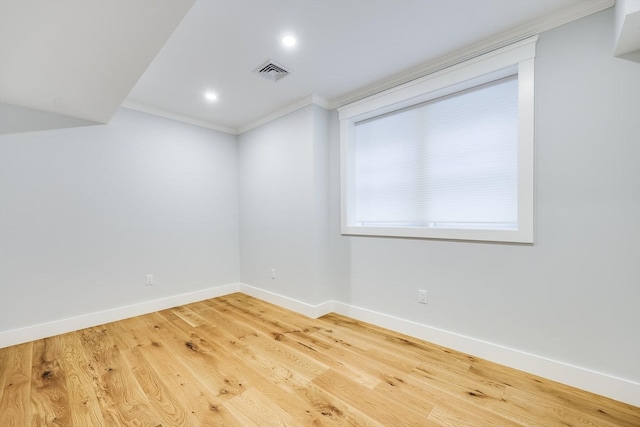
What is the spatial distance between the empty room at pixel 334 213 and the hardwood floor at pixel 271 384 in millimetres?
16

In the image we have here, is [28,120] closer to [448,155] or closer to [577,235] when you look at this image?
→ [448,155]

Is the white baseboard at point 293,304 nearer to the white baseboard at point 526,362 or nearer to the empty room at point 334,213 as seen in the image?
the empty room at point 334,213

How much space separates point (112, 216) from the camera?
9.48 ft

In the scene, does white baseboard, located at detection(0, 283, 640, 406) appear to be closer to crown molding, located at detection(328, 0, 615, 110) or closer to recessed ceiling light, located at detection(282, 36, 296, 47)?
crown molding, located at detection(328, 0, 615, 110)

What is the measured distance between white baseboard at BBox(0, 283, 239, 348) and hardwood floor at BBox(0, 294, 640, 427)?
102mm

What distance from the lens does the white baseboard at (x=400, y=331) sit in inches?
64.4

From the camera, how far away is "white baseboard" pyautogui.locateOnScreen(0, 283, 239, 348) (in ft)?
7.72

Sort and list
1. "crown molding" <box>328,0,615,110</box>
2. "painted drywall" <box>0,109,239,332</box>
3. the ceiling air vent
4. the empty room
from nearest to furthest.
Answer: the empty room, "crown molding" <box>328,0,615,110</box>, the ceiling air vent, "painted drywall" <box>0,109,239,332</box>

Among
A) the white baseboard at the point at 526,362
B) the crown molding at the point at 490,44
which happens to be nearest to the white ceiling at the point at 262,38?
the crown molding at the point at 490,44

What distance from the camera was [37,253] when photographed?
2457 mm

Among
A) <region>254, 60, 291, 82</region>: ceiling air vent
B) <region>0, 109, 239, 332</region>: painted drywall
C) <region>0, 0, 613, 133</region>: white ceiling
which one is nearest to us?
<region>0, 0, 613, 133</region>: white ceiling

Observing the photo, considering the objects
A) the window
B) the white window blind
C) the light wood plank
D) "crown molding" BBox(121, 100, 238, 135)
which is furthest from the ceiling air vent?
the light wood plank

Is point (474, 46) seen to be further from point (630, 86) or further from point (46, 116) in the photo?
point (46, 116)

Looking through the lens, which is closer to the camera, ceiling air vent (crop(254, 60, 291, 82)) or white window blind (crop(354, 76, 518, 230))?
white window blind (crop(354, 76, 518, 230))
